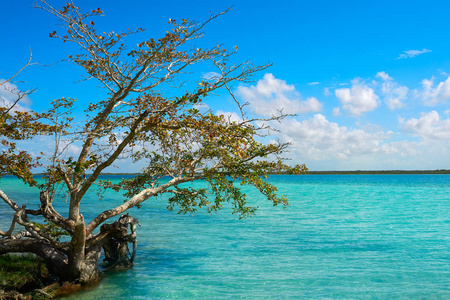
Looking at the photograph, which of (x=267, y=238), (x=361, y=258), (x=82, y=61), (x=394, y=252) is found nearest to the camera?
(x=82, y=61)

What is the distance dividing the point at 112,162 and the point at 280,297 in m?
6.13

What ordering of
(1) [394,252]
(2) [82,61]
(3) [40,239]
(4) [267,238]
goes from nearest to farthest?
(2) [82,61] → (3) [40,239] → (1) [394,252] → (4) [267,238]

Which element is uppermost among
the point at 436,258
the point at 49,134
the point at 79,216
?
the point at 49,134

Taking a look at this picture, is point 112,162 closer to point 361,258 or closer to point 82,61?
point 82,61

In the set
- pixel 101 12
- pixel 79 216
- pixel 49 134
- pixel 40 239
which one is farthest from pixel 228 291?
pixel 101 12

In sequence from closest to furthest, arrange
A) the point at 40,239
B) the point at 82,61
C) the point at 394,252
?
the point at 82,61
the point at 40,239
the point at 394,252

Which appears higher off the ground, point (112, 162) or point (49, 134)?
point (49, 134)

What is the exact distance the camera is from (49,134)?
38.1ft

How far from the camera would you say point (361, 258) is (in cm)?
1633

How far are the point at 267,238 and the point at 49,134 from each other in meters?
13.4

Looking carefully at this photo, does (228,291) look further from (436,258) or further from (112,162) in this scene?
(436,258)

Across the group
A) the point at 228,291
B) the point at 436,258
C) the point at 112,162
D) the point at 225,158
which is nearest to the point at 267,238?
the point at 436,258

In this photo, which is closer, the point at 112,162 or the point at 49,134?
the point at 112,162

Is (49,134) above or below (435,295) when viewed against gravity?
above
